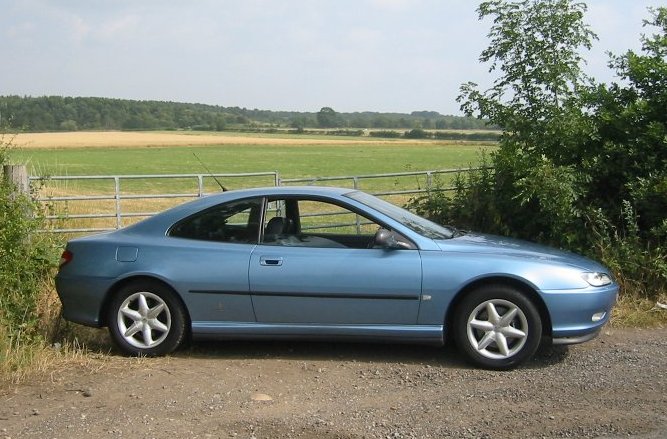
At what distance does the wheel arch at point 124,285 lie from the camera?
5.66 metres

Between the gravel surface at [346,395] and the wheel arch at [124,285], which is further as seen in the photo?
the wheel arch at [124,285]

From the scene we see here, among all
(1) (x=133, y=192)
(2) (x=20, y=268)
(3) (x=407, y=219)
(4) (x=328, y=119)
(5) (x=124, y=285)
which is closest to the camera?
Answer: (5) (x=124, y=285)

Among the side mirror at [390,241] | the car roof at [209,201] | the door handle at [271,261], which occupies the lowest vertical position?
the door handle at [271,261]

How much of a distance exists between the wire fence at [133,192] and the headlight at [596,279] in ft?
11.3

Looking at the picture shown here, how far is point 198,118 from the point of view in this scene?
114875 mm

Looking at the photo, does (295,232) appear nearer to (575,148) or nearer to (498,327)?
(498,327)

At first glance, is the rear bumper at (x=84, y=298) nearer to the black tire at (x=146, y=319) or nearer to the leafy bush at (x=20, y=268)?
the black tire at (x=146, y=319)

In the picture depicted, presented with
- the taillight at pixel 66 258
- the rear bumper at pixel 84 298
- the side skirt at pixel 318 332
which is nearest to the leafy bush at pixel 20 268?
the rear bumper at pixel 84 298

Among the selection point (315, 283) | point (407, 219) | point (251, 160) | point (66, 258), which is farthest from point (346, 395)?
point (251, 160)

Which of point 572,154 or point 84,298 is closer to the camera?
point 84,298

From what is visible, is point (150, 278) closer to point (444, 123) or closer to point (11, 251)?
point (11, 251)

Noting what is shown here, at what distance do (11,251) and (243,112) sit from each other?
118 meters

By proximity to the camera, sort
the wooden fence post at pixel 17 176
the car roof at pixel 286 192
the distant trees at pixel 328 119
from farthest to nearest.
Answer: the distant trees at pixel 328 119 < the wooden fence post at pixel 17 176 < the car roof at pixel 286 192

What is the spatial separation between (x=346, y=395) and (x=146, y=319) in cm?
180
